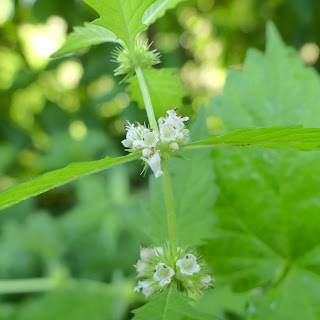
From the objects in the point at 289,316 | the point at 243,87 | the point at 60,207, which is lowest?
the point at 289,316

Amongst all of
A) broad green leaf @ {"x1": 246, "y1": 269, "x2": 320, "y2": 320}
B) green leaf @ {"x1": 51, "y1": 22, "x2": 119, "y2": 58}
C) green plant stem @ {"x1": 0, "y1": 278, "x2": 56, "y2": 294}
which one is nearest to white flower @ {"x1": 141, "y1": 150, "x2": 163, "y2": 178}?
green leaf @ {"x1": 51, "y1": 22, "x2": 119, "y2": 58}

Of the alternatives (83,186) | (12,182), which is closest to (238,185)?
(83,186)

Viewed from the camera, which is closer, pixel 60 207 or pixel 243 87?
pixel 243 87

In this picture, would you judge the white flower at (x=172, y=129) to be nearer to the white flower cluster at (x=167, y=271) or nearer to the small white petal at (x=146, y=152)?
the small white petal at (x=146, y=152)

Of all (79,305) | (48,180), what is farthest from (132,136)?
(79,305)

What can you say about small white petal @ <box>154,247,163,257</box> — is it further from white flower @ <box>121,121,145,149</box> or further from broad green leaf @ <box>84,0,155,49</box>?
broad green leaf @ <box>84,0,155,49</box>

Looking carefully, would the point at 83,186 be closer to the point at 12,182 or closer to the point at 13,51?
the point at 12,182
